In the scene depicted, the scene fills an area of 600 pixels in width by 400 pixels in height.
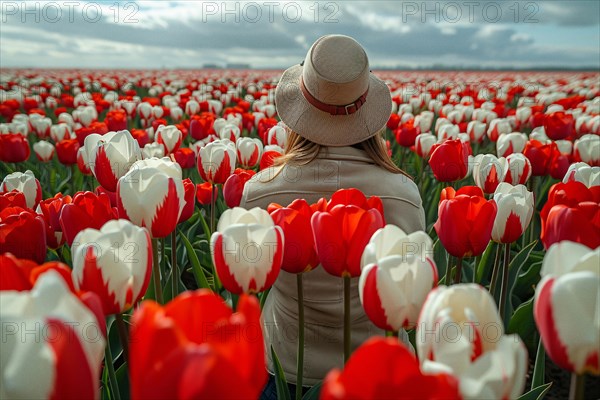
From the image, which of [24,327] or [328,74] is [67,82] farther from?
[24,327]

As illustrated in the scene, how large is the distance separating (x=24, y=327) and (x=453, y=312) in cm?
65

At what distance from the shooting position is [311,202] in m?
2.14

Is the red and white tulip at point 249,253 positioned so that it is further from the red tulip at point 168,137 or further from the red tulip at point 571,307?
the red tulip at point 168,137

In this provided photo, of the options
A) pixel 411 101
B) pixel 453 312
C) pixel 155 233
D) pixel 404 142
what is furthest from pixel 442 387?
pixel 411 101

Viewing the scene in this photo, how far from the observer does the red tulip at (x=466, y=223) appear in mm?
1704

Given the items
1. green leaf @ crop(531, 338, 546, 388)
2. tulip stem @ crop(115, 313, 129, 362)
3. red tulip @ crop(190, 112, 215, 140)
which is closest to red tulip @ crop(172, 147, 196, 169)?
red tulip @ crop(190, 112, 215, 140)

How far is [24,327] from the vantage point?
2.48 ft

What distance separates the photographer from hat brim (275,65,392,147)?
7.11ft

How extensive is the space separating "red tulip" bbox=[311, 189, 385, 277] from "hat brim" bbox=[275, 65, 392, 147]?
0.81 m

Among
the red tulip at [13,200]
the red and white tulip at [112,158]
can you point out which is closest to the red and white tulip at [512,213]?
the red and white tulip at [112,158]

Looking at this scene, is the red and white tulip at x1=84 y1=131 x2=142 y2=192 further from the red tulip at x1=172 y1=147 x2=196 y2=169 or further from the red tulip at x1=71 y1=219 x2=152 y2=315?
the red tulip at x1=172 y1=147 x2=196 y2=169

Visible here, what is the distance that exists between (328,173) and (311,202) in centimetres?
13

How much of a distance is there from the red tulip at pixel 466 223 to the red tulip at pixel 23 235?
1245 mm

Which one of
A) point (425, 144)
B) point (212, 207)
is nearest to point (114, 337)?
point (212, 207)
